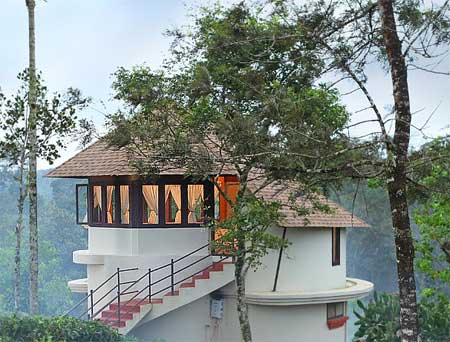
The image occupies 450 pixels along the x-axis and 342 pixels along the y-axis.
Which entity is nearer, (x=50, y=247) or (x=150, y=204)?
(x=150, y=204)

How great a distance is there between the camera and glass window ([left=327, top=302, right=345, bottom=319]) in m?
24.0

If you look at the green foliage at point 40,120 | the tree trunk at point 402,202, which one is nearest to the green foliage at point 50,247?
the green foliage at point 40,120

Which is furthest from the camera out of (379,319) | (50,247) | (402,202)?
(50,247)

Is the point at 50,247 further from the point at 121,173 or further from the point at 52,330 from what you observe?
the point at 52,330

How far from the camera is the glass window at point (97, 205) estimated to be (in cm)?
2383

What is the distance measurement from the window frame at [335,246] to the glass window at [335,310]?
1.03m

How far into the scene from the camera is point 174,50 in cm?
2066

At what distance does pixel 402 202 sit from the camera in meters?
14.6

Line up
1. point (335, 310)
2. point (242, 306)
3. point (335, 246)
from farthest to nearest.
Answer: point (335, 246)
point (335, 310)
point (242, 306)

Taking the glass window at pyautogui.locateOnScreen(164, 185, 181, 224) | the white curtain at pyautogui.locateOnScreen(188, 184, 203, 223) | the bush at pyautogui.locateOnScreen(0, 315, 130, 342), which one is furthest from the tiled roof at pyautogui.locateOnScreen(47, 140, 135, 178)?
the bush at pyautogui.locateOnScreen(0, 315, 130, 342)

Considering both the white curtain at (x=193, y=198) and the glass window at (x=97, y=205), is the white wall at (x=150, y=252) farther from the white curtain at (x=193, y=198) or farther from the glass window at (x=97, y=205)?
the glass window at (x=97, y=205)

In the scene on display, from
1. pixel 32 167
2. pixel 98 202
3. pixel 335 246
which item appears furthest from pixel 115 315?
pixel 335 246

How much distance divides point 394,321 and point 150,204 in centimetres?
640

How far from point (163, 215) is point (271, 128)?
253 inches
